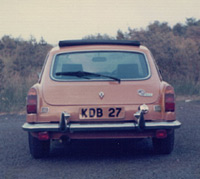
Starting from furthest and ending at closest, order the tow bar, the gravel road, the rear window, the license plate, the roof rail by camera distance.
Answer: the roof rail, the rear window, the license plate, the tow bar, the gravel road

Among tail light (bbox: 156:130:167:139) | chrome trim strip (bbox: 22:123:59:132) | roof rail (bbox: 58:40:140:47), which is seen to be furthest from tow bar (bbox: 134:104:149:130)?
roof rail (bbox: 58:40:140:47)

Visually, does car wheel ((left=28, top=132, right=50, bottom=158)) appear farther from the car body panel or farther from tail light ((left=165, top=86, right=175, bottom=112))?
tail light ((left=165, top=86, right=175, bottom=112))

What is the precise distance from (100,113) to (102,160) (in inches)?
28.7

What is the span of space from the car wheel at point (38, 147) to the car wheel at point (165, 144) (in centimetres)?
155

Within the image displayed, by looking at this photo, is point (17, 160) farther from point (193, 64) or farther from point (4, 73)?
point (193, 64)

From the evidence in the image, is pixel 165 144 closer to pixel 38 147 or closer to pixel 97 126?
pixel 97 126

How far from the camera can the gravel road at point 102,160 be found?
5.35 metres

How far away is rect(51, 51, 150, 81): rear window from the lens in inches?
246

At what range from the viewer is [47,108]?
5.96 meters

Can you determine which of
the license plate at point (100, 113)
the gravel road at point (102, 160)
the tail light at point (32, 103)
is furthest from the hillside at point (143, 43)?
the license plate at point (100, 113)

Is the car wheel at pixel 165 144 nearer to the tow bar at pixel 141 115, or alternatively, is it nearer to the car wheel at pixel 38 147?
the tow bar at pixel 141 115

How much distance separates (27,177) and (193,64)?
15.5 m

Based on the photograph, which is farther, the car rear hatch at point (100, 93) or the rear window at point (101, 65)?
the rear window at point (101, 65)

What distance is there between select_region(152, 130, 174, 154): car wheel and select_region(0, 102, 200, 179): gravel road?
0.10 m
